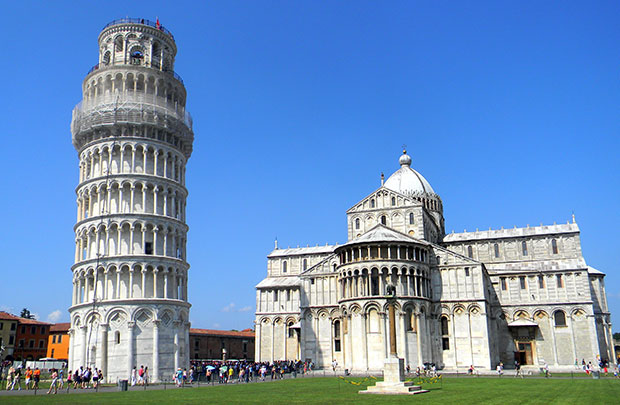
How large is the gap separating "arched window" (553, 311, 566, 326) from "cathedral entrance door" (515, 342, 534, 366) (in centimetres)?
390

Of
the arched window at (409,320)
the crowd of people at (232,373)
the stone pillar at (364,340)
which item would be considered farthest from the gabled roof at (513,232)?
the crowd of people at (232,373)

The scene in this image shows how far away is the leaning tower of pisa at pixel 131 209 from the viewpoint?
47938mm

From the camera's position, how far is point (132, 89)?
54.8 m

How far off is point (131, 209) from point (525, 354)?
46209 mm

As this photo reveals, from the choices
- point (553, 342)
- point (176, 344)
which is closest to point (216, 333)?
point (176, 344)

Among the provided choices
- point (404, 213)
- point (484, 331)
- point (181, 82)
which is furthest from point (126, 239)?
point (484, 331)

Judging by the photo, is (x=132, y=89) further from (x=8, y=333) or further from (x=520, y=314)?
(x=8, y=333)

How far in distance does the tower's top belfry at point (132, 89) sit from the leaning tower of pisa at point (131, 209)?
101 millimetres

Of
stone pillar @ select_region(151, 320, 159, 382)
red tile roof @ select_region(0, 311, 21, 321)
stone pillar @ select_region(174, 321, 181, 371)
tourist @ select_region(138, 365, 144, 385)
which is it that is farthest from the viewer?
red tile roof @ select_region(0, 311, 21, 321)

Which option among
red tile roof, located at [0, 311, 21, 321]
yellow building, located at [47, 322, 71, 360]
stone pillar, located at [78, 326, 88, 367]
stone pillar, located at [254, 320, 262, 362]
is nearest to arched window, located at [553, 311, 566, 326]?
stone pillar, located at [254, 320, 262, 362]

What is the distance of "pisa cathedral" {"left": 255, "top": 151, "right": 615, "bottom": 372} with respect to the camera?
58.4m

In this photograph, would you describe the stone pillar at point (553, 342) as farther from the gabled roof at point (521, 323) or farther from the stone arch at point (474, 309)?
the stone arch at point (474, 309)

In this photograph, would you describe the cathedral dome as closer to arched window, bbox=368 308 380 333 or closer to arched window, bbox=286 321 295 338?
arched window, bbox=286 321 295 338

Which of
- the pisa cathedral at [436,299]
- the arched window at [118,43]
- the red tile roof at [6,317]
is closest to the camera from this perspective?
the arched window at [118,43]
